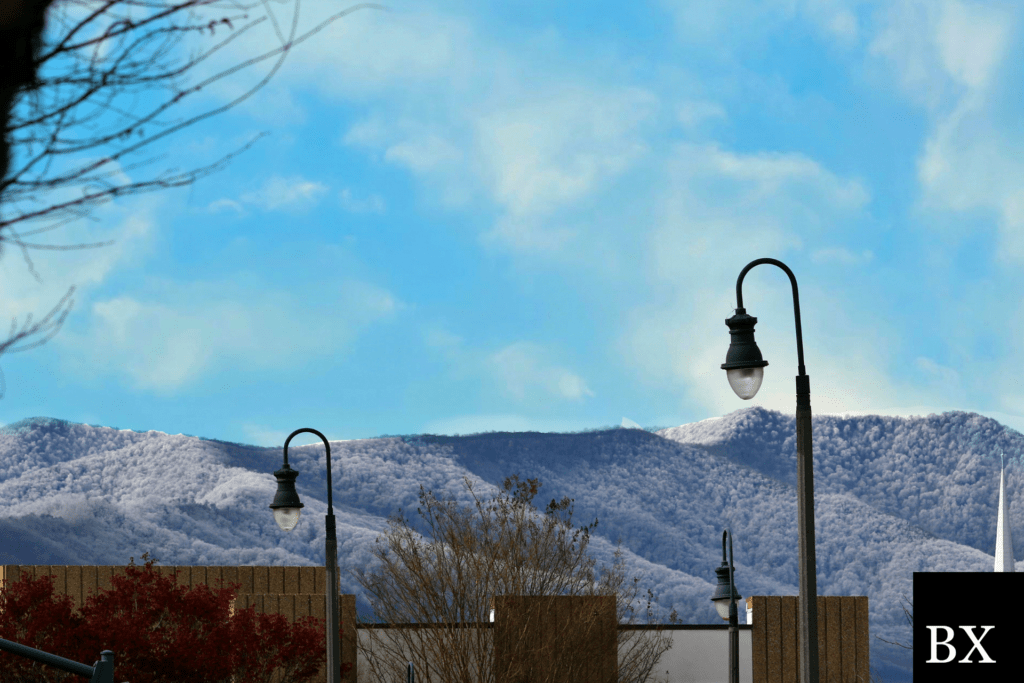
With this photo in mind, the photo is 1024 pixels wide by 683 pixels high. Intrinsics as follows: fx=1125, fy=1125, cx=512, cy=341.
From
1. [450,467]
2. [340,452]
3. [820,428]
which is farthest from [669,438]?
[340,452]

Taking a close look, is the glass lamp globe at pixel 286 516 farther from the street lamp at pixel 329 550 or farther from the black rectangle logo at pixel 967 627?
the black rectangle logo at pixel 967 627

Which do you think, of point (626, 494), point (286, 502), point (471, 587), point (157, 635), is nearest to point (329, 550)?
point (286, 502)

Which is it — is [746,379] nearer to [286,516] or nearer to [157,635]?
[286,516]

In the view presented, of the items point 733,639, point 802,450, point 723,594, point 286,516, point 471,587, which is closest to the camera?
point 802,450

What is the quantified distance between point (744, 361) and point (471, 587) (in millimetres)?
14514

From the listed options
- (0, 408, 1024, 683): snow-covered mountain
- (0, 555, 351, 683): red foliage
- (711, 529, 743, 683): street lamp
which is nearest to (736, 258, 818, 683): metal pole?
(711, 529, 743, 683): street lamp

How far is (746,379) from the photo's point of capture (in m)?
8.88

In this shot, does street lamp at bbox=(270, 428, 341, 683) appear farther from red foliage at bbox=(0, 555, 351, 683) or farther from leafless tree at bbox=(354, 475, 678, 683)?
leafless tree at bbox=(354, 475, 678, 683)

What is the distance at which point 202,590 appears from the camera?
19797 millimetres

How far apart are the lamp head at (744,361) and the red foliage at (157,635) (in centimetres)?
1172

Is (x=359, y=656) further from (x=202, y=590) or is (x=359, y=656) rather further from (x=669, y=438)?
(x=669, y=438)

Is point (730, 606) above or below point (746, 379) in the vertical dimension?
below

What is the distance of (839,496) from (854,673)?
10303 cm

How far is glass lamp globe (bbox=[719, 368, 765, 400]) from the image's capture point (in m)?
8.86
